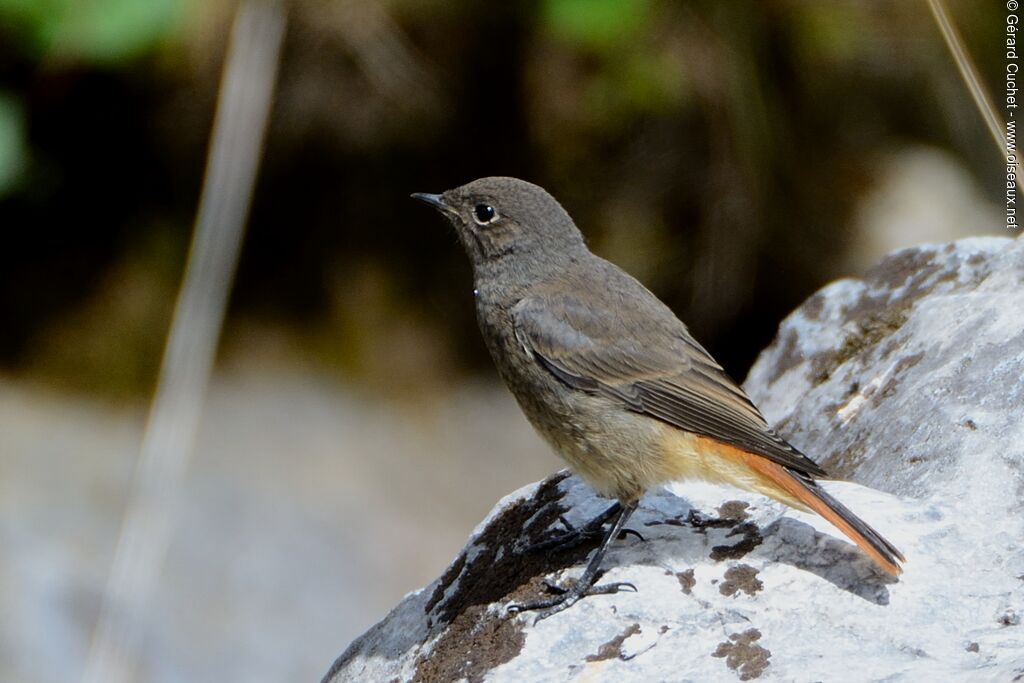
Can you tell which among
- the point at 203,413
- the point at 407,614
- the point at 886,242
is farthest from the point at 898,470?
the point at 203,413

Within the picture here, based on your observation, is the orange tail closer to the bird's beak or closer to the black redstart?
the black redstart

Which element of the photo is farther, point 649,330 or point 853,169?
point 853,169

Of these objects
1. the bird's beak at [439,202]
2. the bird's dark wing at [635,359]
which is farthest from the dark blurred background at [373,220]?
the bird's dark wing at [635,359]

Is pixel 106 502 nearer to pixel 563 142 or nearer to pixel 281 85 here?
pixel 281 85

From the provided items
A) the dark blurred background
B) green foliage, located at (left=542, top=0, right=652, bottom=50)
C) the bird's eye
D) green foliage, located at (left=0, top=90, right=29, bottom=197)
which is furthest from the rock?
green foliage, located at (left=0, top=90, right=29, bottom=197)

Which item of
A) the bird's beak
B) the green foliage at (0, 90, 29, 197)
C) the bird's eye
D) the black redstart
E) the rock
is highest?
the green foliage at (0, 90, 29, 197)

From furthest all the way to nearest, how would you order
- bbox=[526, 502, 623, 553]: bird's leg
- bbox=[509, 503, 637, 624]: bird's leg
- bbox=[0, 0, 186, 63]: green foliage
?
bbox=[0, 0, 186, 63]: green foliage
bbox=[526, 502, 623, 553]: bird's leg
bbox=[509, 503, 637, 624]: bird's leg

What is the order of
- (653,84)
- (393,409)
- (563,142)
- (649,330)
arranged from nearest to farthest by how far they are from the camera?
(649,330) → (653,84) → (563,142) → (393,409)
